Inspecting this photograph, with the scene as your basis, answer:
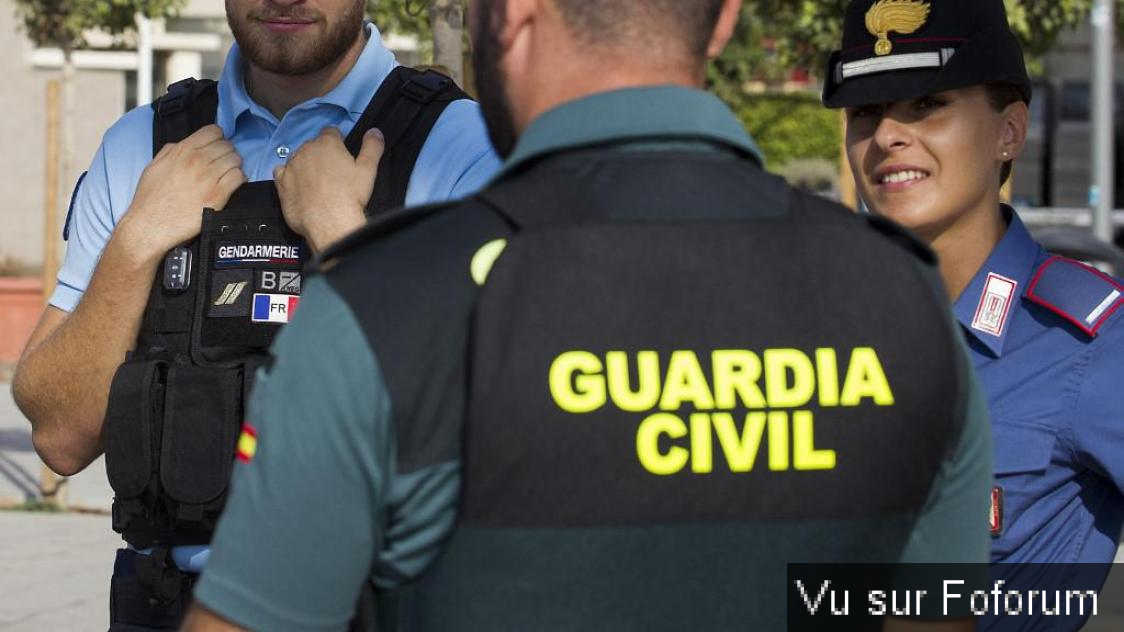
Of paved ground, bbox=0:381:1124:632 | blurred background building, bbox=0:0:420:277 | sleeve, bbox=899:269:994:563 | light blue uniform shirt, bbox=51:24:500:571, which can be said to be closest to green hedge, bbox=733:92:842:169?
blurred background building, bbox=0:0:420:277

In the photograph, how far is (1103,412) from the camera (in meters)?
2.68

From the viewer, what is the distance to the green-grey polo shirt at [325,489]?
1438 millimetres

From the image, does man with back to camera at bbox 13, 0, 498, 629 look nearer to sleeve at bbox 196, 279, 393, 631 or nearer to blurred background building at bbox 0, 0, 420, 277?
sleeve at bbox 196, 279, 393, 631

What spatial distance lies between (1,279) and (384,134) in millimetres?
15104

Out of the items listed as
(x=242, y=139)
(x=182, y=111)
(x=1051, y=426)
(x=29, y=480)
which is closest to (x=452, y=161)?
(x=242, y=139)

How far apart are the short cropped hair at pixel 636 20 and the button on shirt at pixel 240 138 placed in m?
0.93

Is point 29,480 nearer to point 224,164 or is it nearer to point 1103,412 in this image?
point 224,164

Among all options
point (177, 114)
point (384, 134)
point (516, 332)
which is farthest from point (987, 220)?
point (516, 332)

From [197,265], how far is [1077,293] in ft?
4.81

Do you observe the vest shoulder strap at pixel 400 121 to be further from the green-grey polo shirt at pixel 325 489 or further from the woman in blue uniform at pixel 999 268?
the green-grey polo shirt at pixel 325 489

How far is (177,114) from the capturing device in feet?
9.12

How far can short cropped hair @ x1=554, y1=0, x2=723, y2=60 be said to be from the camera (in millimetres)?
1592

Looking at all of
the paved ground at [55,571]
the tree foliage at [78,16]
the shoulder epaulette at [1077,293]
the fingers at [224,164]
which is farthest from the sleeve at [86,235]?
the tree foliage at [78,16]

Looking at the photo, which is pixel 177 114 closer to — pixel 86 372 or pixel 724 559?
pixel 86 372
